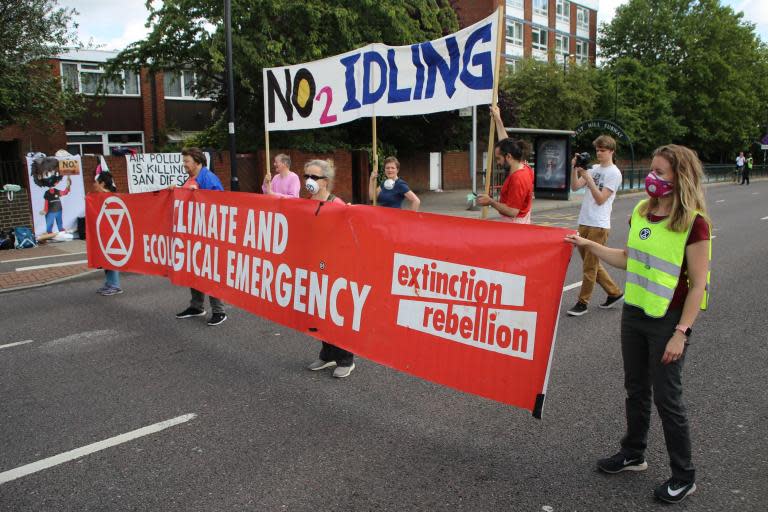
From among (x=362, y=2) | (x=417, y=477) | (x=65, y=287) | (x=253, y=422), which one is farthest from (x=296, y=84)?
(x=362, y=2)

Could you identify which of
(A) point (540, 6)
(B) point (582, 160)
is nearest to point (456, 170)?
(A) point (540, 6)

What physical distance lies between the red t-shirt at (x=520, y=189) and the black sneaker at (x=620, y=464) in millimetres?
2784

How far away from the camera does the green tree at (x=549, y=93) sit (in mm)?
32188

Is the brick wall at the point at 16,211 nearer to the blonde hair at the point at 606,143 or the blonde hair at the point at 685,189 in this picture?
the blonde hair at the point at 606,143

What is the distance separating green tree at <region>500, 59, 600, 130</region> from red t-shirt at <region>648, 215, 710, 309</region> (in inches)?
1176

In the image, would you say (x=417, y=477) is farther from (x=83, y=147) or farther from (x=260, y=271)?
(x=83, y=147)

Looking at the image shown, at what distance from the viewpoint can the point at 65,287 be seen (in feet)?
31.0

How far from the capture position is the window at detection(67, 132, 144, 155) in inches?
1122

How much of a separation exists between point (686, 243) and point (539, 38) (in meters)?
51.7

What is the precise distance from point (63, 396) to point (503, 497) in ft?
11.5

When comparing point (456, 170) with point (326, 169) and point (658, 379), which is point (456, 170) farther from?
point (658, 379)

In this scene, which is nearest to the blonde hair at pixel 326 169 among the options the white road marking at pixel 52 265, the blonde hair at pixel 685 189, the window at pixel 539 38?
the blonde hair at pixel 685 189

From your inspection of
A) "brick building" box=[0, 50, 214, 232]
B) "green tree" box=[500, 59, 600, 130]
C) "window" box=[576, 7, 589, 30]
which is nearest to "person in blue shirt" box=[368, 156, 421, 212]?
"brick building" box=[0, 50, 214, 232]

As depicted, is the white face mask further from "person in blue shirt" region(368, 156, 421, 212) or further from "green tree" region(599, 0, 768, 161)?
"green tree" region(599, 0, 768, 161)
